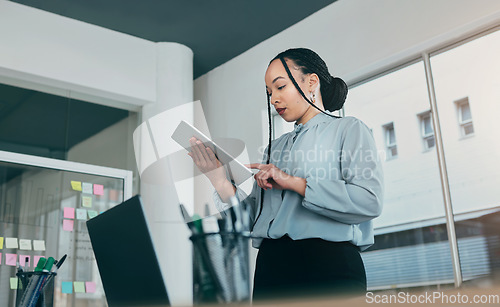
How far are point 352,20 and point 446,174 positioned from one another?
1200mm

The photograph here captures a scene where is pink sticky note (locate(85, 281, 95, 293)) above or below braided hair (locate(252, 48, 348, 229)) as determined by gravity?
below

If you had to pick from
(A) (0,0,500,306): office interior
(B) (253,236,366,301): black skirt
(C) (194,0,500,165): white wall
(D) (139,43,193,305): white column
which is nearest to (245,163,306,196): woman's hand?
(B) (253,236,366,301): black skirt

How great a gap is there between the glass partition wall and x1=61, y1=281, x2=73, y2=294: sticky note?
1.94 meters

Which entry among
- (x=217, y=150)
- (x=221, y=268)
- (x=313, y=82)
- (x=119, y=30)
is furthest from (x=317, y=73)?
(x=119, y=30)

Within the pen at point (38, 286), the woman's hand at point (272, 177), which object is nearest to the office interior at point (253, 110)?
the pen at point (38, 286)

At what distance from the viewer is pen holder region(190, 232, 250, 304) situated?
23.0 inches

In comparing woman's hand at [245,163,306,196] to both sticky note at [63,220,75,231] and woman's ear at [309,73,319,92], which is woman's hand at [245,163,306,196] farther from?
sticky note at [63,220,75,231]

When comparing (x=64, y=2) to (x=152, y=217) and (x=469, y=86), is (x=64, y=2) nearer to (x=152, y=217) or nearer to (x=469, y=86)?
(x=152, y=217)

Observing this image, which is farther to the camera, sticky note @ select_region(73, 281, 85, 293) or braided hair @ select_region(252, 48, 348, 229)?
sticky note @ select_region(73, 281, 85, 293)

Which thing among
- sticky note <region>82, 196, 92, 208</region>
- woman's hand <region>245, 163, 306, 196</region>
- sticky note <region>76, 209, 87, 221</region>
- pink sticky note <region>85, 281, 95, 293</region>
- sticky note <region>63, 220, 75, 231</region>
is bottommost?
pink sticky note <region>85, 281, 95, 293</region>

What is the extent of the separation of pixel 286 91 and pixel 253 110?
2657mm

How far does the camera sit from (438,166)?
2.88 meters

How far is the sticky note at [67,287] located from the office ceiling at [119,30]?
862 millimetres

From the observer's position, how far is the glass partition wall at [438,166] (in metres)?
2.65
